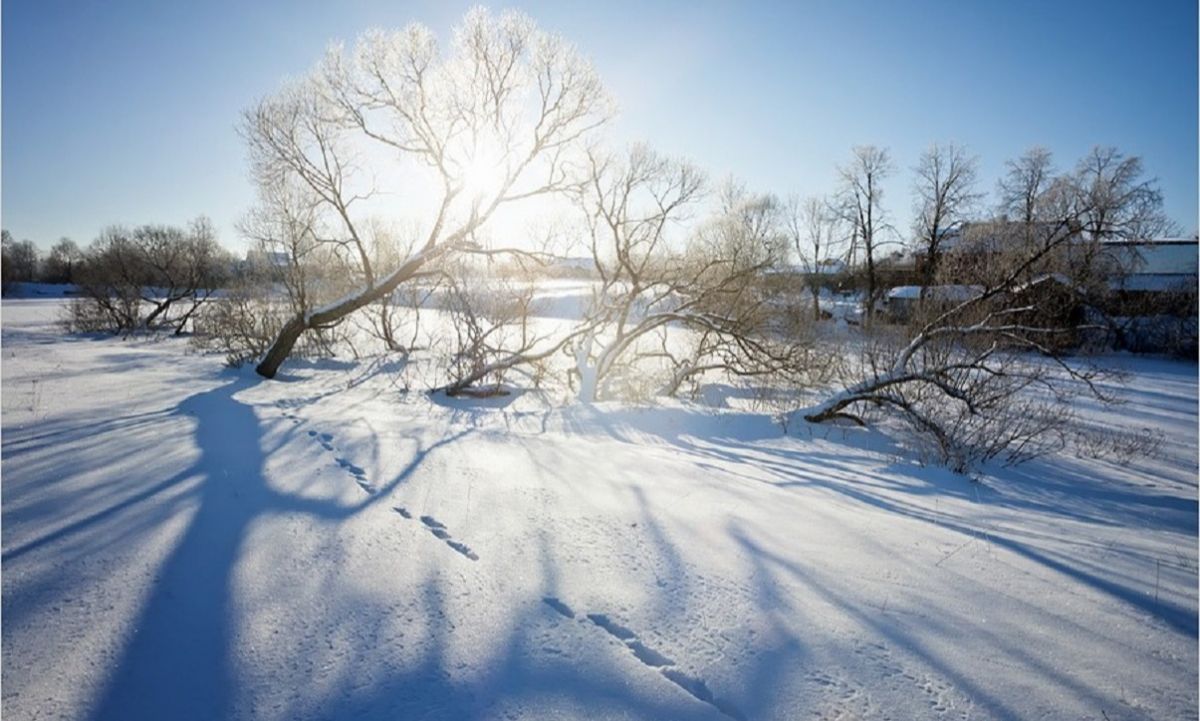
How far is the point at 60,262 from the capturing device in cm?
6216

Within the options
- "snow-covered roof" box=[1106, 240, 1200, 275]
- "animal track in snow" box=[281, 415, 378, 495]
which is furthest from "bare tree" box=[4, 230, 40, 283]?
"snow-covered roof" box=[1106, 240, 1200, 275]

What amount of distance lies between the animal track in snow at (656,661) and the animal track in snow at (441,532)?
0.66 meters

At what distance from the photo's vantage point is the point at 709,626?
233 cm

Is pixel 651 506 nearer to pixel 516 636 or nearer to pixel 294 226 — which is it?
pixel 516 636

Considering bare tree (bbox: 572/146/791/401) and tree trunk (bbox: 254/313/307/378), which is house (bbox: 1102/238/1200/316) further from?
tree trunk (bbox: 254/313/307/378)

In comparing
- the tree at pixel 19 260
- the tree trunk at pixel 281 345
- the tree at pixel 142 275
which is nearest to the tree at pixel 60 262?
the tree at pixel 19 260

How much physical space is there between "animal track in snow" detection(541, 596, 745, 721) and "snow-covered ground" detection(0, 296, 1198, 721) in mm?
11

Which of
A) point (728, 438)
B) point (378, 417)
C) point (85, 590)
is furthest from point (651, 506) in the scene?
point (728, 438)

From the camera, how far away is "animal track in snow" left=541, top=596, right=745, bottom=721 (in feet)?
6.22

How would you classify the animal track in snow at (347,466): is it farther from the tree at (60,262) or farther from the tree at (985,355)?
the tree at (60,262)

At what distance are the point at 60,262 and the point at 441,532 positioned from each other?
90869mm

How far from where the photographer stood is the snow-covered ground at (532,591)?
1.90 metres

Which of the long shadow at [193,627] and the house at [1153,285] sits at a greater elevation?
the house at [1153,285]

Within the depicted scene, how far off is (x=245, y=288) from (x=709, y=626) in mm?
21896
